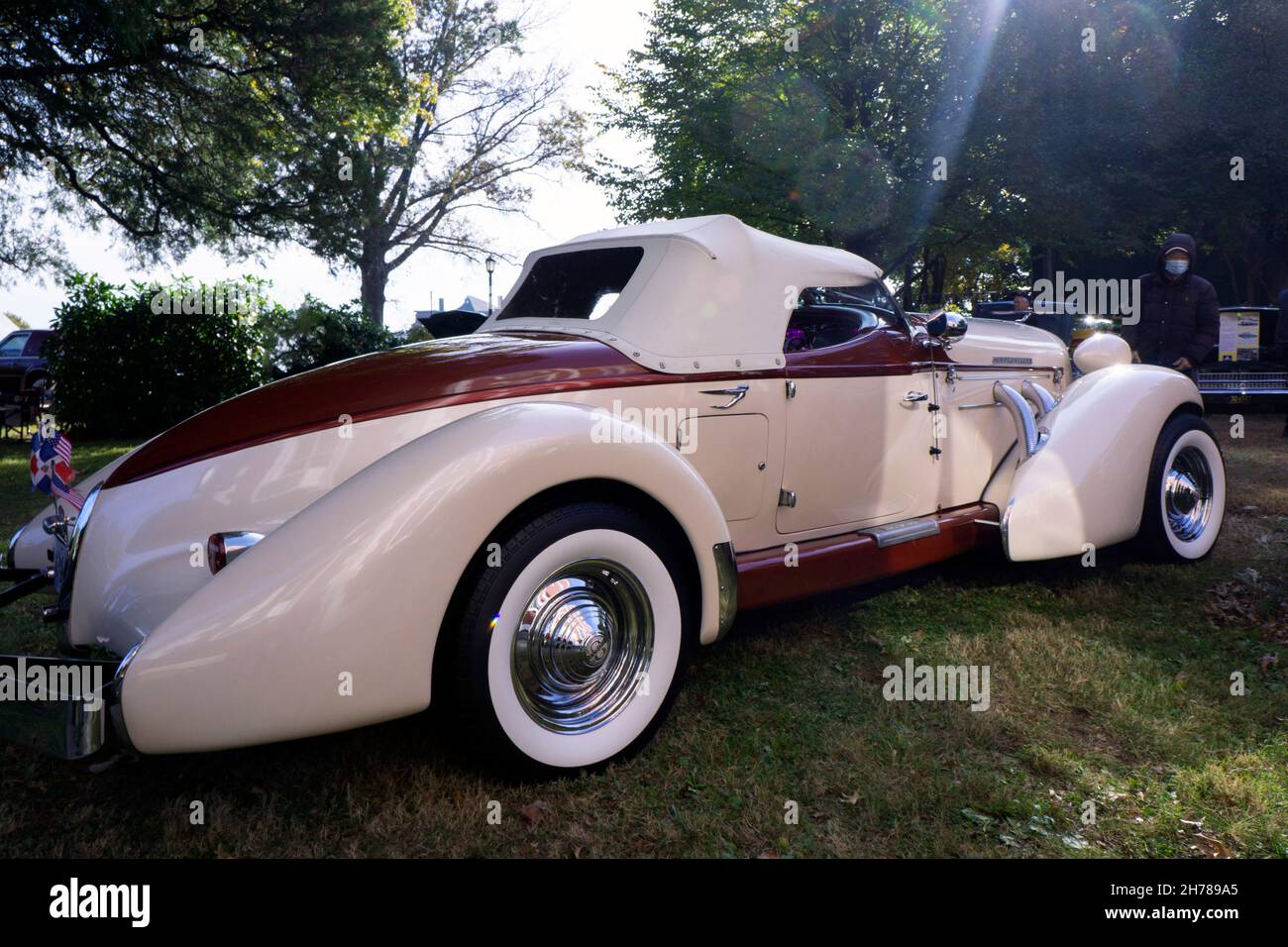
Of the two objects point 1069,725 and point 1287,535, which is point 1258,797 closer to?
point 1069,725

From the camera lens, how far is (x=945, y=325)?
4074mm

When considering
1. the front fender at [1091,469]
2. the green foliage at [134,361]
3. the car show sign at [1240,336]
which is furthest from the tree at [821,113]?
the front fender at [1091,469]

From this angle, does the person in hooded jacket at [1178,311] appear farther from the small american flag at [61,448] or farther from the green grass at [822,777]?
the small american flag at [61,448]

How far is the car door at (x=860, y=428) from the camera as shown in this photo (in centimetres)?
353

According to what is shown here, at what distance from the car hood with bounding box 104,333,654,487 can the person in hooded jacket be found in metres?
5.27

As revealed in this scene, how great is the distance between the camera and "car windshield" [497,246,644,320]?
3.65 metres

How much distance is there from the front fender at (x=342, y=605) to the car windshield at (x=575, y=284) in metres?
1.31

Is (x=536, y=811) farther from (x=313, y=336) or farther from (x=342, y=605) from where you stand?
(x=313, y=336)

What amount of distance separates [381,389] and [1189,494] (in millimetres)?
4403
